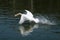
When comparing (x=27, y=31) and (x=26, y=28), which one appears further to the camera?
(x=26, y=28)

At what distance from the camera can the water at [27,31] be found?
22312mm

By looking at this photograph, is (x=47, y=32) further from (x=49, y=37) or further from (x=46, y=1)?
(x=46, y=1)

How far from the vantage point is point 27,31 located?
24.9 metres

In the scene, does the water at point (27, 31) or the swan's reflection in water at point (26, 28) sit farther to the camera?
the swan's reflection in water at point (26, 28)

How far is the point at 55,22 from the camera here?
28.2m

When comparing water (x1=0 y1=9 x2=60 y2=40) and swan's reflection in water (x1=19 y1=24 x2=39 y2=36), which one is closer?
water (x1=0 y1=9 x2=60 y2=40)

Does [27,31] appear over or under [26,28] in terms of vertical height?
over

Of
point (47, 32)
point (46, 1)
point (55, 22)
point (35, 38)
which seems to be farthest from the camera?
point (46, 1)

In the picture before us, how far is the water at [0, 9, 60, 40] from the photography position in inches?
878

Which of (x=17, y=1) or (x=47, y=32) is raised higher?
(x=47, y=32)

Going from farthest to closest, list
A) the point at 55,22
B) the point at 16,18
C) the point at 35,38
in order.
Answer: the point at 16,18 < the point at 55,22 < the point at 35,38

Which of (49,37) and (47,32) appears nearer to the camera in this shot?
(49,37)

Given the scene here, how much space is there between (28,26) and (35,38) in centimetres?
517

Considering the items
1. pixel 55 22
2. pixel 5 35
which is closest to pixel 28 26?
pixel 55 22
